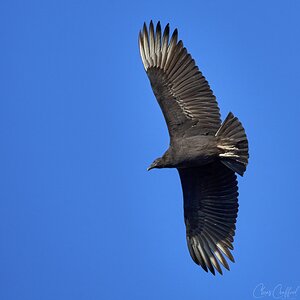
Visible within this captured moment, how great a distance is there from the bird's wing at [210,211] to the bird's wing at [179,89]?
2.27 ft

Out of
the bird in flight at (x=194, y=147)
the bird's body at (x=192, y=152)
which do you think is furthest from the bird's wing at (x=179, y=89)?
the bird's body at (x=192, y=152)

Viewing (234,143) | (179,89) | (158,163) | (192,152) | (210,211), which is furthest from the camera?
(210,211)

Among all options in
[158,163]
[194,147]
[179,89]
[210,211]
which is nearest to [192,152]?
[194,147]

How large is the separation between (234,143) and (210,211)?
1.48 metres

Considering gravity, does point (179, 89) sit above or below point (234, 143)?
above

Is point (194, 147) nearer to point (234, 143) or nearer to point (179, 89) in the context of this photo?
point (234, 143)

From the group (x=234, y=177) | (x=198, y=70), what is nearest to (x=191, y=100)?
(x=198, y=70)

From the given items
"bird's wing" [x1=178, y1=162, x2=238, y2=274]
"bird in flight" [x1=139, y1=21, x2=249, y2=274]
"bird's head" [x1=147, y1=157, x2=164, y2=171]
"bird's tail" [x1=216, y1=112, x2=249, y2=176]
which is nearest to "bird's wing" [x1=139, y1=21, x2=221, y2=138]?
"bird in flight" [x1=139, y1=21, x2=249, y2=274]

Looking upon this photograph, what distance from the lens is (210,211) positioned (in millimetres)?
10570

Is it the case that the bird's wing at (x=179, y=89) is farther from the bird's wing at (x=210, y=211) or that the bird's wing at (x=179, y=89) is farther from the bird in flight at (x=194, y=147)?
the bird's wing at (x=210, y=211)

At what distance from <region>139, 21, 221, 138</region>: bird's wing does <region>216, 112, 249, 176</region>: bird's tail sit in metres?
0.53

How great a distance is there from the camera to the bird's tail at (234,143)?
9.48 metres

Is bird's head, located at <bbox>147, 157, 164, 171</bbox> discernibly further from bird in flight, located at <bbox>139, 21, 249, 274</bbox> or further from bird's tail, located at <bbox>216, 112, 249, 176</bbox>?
bird's tail, located at <bbox>216, 112, 249, 176</bbox>

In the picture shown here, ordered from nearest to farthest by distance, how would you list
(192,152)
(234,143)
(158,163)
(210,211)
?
(234,143) → (192,152) → (158,163) → (210,211)
